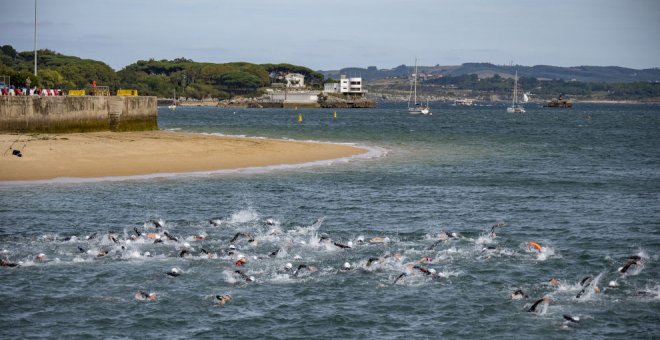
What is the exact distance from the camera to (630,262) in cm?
2447

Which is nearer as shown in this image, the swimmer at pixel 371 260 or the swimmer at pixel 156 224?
the swimmer at pixel 371 260

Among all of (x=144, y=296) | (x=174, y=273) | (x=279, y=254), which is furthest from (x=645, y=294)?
(x=144, y=296)

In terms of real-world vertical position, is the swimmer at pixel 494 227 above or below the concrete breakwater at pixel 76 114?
below

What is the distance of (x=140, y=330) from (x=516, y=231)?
1640 cm

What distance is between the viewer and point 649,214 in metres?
35.3

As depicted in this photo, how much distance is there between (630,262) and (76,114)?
5113 cm

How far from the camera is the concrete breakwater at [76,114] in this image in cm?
5975

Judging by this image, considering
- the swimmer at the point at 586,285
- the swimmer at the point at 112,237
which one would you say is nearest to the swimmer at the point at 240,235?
the swimmer at the point at 112,237

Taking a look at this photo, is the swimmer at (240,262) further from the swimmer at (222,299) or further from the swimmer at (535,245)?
the swimmer at (535,245)

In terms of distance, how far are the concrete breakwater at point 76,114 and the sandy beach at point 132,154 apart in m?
1.73

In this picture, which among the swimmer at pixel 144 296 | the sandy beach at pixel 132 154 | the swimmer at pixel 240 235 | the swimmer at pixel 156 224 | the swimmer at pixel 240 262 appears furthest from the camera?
the sandy beach at pixel 132 154

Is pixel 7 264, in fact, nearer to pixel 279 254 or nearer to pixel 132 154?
pixel 279 254

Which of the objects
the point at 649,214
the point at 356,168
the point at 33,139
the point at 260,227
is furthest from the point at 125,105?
the point at 649,214

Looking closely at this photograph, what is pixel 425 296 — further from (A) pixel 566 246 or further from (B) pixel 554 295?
(A) pixel 566 246
